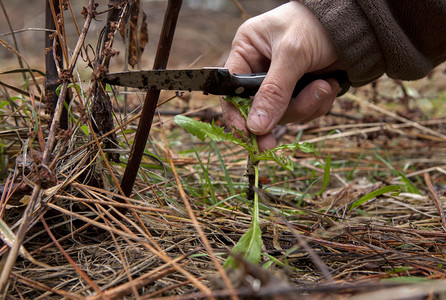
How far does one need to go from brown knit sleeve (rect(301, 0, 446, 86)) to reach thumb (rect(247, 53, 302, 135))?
279 mm

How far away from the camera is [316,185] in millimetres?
2555

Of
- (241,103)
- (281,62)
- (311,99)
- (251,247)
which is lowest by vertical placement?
(251,247)

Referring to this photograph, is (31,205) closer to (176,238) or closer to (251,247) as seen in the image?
(176,238)

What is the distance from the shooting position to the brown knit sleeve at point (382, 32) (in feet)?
5.37

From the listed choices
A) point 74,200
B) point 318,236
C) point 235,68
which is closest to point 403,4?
point 235,68

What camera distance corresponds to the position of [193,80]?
1403mm

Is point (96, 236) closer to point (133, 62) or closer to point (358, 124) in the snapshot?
point (133, 62)

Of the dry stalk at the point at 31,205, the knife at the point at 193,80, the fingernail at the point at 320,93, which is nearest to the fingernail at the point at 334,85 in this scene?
the fingernail at the point at 320,93

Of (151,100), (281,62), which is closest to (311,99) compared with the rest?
(281,62)

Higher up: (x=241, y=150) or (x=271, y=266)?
(x=271, y=266)

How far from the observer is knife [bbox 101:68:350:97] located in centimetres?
132

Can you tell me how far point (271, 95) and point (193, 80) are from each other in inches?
14.7

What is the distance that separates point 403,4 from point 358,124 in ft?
5.03

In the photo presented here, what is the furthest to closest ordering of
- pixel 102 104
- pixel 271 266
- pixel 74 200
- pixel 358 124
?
pixel 358 124 → pixel 102 104 → pixel 74 200 → pixel 271 266
